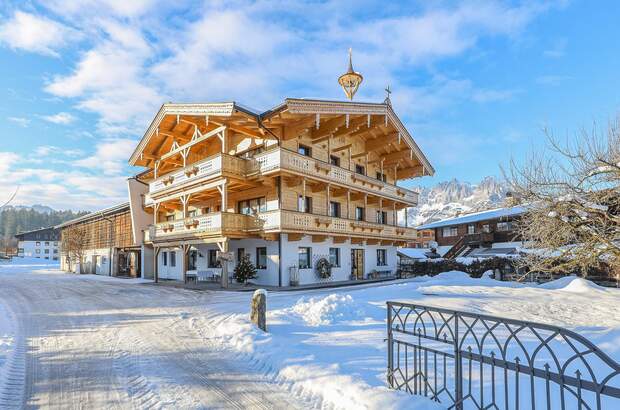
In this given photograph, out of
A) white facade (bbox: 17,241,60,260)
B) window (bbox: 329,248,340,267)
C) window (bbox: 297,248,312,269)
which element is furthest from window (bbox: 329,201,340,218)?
white facade (bbox: 17,241,60,260)

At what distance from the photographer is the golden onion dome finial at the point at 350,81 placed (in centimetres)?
2764

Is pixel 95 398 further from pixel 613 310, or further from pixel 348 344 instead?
pixel 613 310

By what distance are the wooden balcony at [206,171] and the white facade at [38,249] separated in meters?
99.6

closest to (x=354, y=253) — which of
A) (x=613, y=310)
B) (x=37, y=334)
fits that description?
(x=613, y=310)

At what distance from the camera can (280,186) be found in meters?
21.2

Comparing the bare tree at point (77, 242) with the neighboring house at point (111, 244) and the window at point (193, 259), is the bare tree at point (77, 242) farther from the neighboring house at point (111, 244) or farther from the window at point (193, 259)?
the window at point (193, 259)

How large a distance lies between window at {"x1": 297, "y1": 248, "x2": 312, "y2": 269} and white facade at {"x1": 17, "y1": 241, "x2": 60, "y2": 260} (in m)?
106

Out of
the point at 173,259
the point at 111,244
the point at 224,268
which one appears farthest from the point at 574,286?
the point at 111,244

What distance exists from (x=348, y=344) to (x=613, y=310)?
12.1 meters

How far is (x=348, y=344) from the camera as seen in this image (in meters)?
7.93

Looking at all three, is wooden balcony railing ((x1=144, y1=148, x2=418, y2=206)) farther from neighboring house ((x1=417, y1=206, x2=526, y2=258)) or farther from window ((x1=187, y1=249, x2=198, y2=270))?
neighboring house ((x1=417, y1=206, x2=526, y2=258))

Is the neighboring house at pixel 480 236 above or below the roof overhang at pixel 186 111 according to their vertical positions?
below

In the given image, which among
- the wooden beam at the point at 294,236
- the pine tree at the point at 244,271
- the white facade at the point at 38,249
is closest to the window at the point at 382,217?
the wooden beam at the point at 294,236

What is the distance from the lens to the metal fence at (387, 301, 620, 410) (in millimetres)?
3382
